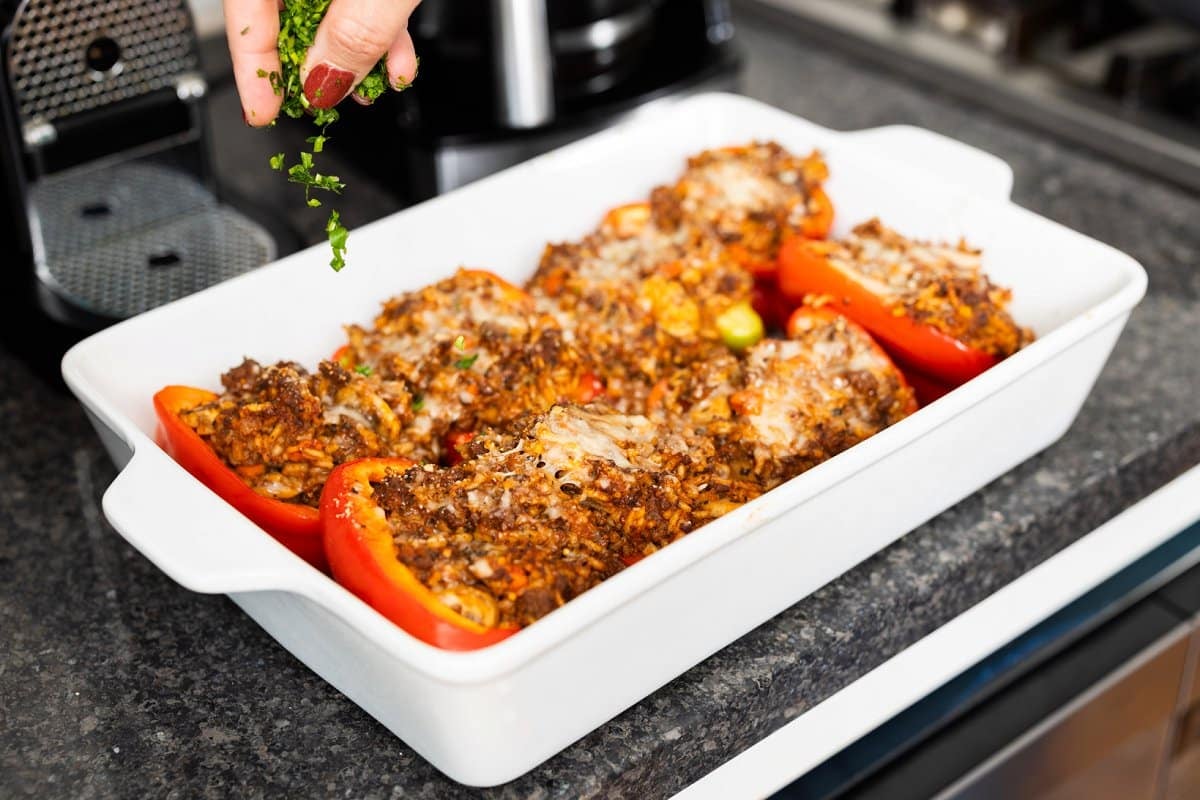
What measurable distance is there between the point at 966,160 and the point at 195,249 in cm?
77

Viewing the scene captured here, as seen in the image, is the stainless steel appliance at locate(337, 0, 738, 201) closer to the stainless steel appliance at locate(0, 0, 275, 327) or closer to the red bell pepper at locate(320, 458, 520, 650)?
the stainless steel appliance at locate(0, 0, 275, 327)

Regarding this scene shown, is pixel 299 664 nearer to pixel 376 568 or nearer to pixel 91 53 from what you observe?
pixel 376 568


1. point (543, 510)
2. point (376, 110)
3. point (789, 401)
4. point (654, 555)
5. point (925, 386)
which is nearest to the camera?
point (654, 555)

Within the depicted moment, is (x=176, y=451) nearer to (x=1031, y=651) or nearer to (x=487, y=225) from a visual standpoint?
(x=487, y=225)

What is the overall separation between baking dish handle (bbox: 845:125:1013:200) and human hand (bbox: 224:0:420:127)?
0.63 meters

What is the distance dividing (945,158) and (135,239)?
0.81 metres

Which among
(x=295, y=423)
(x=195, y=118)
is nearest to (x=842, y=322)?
(x=295, y=423)

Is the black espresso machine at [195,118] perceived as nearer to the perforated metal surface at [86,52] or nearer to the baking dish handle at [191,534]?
the perforated metal surface at [86,52]

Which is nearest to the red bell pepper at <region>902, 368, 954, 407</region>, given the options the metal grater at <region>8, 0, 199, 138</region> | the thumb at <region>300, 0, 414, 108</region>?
the thumb at <region>300, 0, 414, 108</region>

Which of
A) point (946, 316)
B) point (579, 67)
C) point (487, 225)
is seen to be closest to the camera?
point (946, 316)

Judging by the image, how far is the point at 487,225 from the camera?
130 cm

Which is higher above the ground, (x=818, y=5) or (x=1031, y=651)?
(x=818, y=5)

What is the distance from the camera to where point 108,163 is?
129cm

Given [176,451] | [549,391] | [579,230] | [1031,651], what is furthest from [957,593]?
[176,451]
